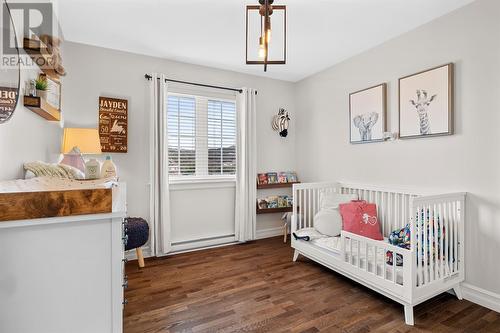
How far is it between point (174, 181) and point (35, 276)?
2.36 meters

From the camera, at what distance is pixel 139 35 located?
101 inches

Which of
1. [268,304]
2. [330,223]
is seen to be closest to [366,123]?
[330,223]

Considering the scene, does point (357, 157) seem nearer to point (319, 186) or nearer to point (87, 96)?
point (319, 186)

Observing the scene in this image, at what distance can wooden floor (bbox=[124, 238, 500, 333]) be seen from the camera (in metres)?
1.72

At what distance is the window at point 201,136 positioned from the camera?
10.6 ft

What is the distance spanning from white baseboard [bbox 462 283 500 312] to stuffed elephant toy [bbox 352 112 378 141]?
1.61 m

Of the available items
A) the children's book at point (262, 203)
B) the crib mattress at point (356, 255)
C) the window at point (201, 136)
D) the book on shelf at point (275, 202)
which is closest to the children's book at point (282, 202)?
the book on shelf at point (275, 202)

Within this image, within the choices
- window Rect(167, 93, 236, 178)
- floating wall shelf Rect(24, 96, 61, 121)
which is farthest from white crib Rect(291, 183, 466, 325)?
floating wall shelf Rect(24, 96, 61, 121)

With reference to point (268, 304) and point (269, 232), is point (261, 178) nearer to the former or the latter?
point (269, 232)

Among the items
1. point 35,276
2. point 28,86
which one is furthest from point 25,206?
point 28,86

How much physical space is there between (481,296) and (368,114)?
1.92 metres

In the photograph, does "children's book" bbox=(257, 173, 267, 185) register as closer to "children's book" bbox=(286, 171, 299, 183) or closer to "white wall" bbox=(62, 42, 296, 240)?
"white wall" bbox=(62, 42, 296, 240)

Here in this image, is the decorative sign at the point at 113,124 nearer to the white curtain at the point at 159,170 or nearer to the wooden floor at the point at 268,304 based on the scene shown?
the white curtain at the point at 159,170

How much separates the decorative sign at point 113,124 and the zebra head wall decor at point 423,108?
3097mm
